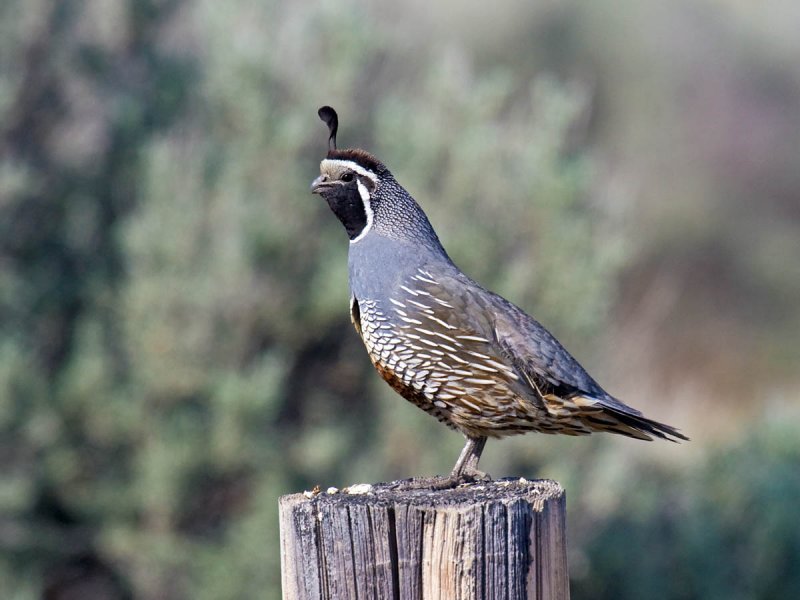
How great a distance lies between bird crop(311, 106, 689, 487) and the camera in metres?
3.86

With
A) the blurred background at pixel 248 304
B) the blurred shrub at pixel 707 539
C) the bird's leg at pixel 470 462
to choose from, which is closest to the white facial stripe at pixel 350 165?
the bird's leg at pixel 470 462

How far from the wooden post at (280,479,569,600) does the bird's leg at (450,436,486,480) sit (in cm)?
98

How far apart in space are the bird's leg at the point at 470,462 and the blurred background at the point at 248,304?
2847mm

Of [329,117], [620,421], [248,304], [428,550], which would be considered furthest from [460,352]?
[248,304]

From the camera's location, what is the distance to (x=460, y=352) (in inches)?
153

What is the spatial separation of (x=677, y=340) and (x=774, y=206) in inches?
127

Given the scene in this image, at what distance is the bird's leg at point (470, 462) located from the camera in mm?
3889

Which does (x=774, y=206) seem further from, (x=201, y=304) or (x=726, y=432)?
(x=201, y=304)

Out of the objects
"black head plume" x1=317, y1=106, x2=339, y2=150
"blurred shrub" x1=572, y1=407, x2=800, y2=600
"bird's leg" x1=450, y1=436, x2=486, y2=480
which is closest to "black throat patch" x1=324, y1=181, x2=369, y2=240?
"black head plume" x1=317, y1=106, x2=339, y2=150

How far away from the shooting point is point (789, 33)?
55.2ft

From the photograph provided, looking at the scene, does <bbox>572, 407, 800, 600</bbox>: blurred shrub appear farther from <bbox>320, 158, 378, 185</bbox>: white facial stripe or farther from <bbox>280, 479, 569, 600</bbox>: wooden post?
<bbox>280, 479, 569, 600</bbox>: wooden post

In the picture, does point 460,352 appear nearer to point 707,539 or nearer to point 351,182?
point 351,182

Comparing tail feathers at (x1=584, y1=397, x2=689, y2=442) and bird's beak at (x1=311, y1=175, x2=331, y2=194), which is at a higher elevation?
bird's beak at (x1=311, y1=175, x2=331, y2=194)

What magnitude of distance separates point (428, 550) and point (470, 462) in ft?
3.89
